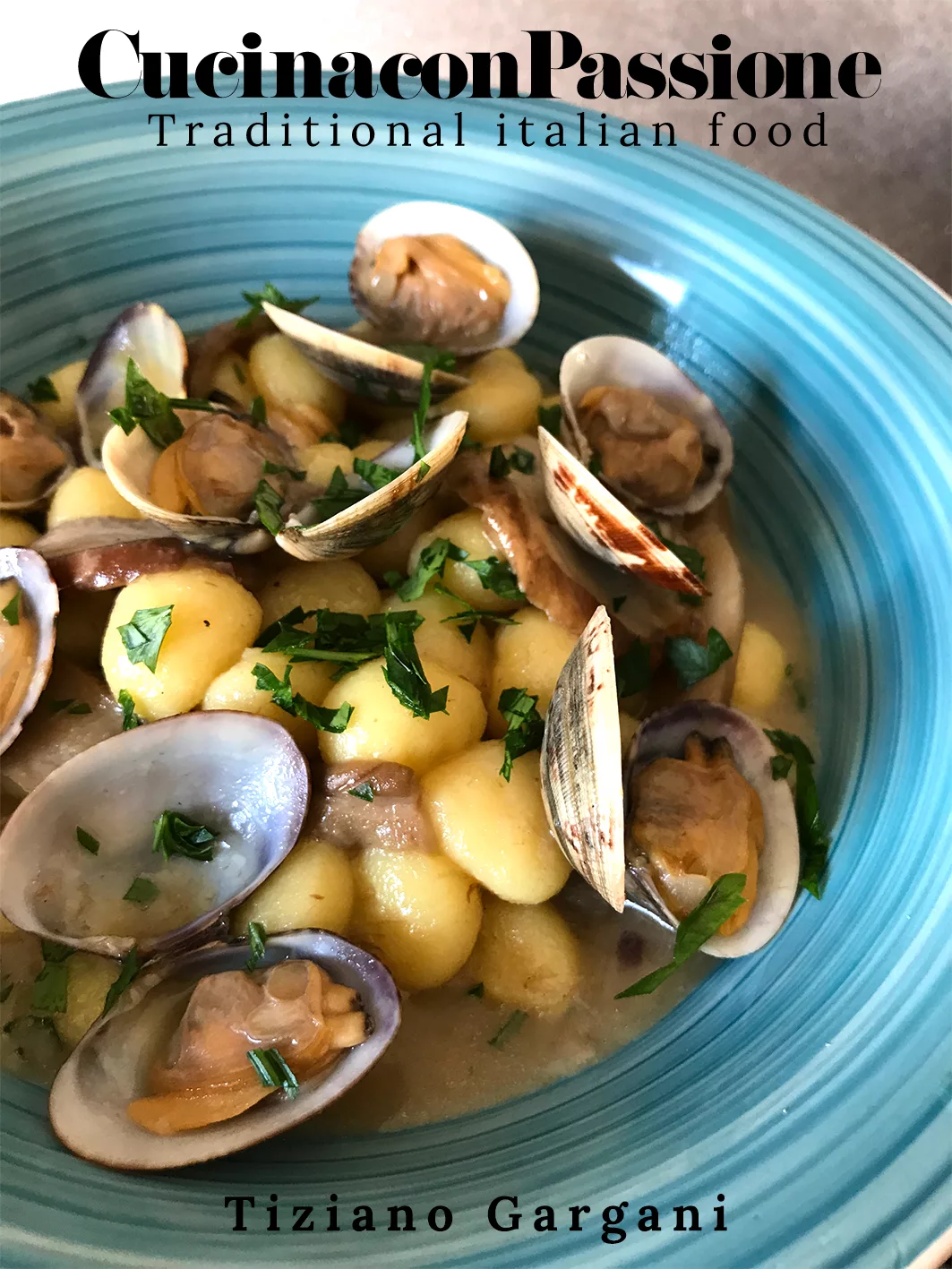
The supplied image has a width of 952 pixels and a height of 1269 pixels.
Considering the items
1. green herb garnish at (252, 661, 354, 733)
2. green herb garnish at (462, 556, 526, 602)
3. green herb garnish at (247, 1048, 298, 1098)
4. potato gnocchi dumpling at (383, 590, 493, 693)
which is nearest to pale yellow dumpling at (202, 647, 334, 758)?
green herb garnish at (252, 661, 354, 733)

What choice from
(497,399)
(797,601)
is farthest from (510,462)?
(797,601)

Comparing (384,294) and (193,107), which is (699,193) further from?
(193,107)

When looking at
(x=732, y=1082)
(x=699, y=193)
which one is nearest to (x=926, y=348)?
(x=699, y=193)

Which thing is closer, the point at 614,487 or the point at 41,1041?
the point at 41,1041

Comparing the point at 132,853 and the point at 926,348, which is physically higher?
the point at 926,348

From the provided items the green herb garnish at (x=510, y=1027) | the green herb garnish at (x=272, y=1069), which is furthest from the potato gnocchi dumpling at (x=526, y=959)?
the green herb garnish at (x=272, y=1069)
